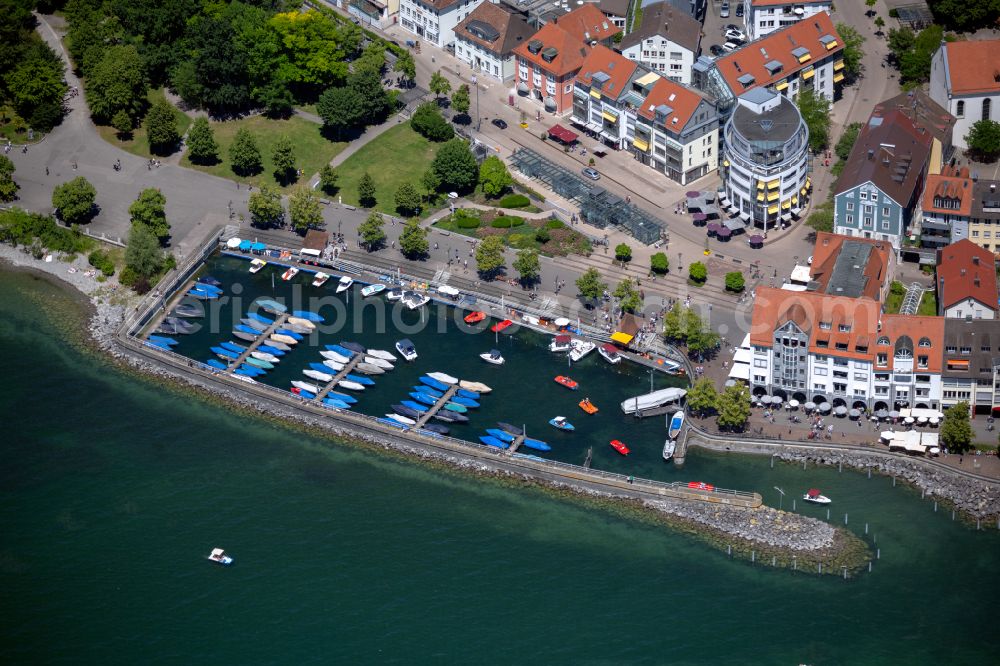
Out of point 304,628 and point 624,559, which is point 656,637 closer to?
point 624,559

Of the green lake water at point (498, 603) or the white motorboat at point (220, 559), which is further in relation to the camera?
the white motorboat at point (220, 559)

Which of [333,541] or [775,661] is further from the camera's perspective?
[333,541]

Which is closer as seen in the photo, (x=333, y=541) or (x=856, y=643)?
(x=856, y=643)

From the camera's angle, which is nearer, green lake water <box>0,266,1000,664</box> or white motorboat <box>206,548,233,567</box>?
green lake water <box>0,266,1000,664</box>

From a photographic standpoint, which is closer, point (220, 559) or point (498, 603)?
point (498, 603)

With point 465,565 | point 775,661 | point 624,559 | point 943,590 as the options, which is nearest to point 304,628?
point 465,565

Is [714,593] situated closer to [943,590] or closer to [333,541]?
[943,590]

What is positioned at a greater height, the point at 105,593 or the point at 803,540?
the point at 803,540

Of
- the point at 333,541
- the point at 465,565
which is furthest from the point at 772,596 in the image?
the point at 333,541

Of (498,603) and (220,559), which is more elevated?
(220,559)
